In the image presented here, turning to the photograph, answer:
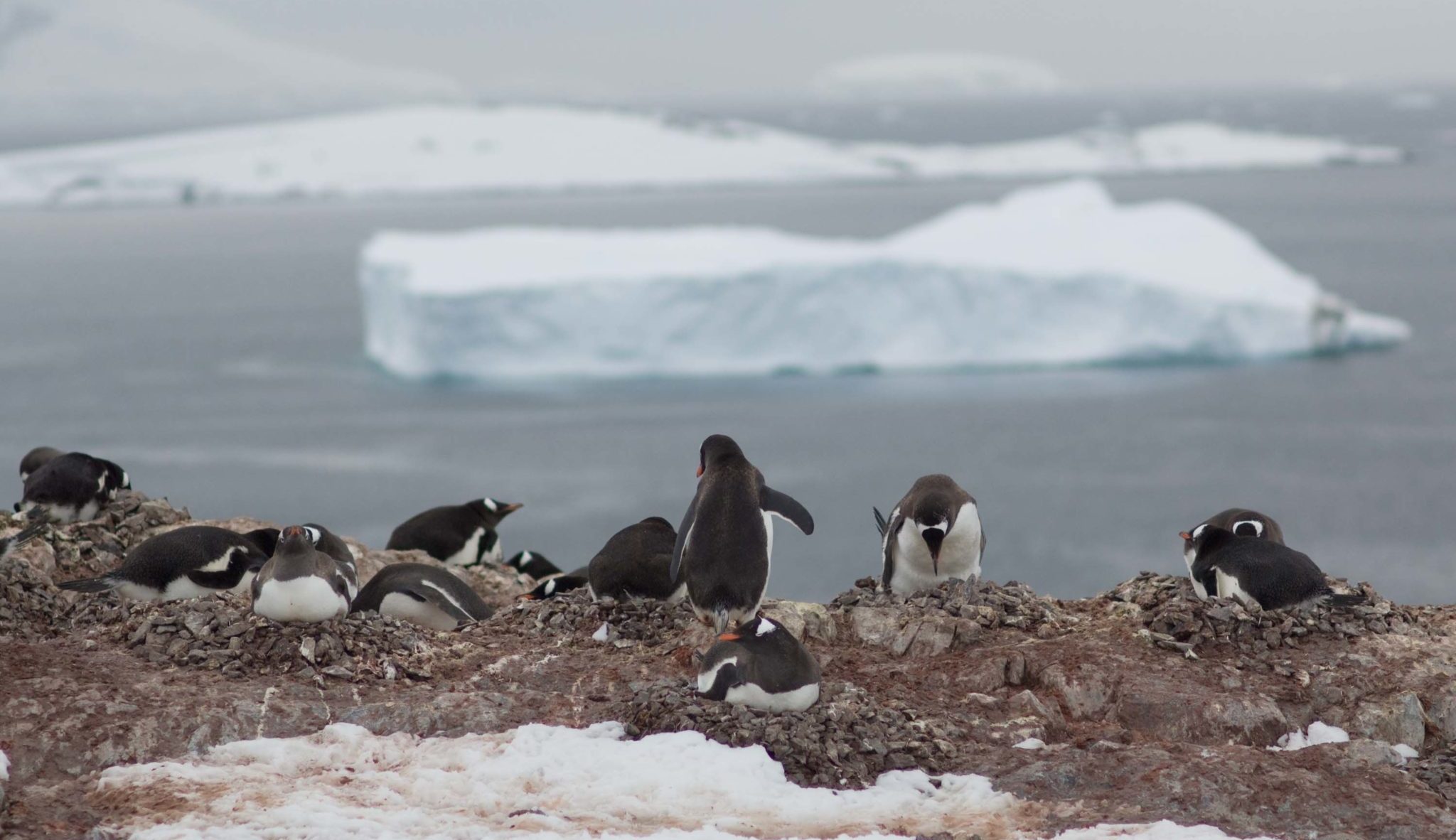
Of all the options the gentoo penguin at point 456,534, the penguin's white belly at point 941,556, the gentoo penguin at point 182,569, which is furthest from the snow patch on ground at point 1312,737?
the gentoo penguin at point 456,534

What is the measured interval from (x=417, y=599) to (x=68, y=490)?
2.30 meters

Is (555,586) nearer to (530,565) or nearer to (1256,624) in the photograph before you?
(530,565)

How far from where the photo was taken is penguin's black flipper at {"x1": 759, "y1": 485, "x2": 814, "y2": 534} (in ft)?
17.5

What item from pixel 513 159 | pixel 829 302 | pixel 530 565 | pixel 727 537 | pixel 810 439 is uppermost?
pixel 513 159

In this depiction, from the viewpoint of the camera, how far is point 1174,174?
95312 mm

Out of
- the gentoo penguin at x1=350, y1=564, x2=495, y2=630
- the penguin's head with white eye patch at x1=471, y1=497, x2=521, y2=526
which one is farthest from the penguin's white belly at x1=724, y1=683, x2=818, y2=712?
the penguin's head with white eye patch at x1=471, y1=497, x2=521, y2=526

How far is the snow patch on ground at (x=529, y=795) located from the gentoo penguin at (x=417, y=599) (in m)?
1.38

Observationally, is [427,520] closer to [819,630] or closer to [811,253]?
[819,630]

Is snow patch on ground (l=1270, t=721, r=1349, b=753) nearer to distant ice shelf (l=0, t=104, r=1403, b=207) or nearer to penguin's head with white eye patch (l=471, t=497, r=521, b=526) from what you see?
penguin's head with white eye patch (l=471, t=497, r=521, b=526)

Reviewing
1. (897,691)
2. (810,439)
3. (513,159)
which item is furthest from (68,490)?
(513,159)

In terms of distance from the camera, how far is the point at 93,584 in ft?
18.6

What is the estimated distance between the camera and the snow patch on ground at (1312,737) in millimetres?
4742

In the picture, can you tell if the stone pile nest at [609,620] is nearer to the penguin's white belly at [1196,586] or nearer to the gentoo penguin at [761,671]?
the gentoo penguin at [761,671]

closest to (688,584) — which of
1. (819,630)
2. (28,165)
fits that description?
(819,630)
